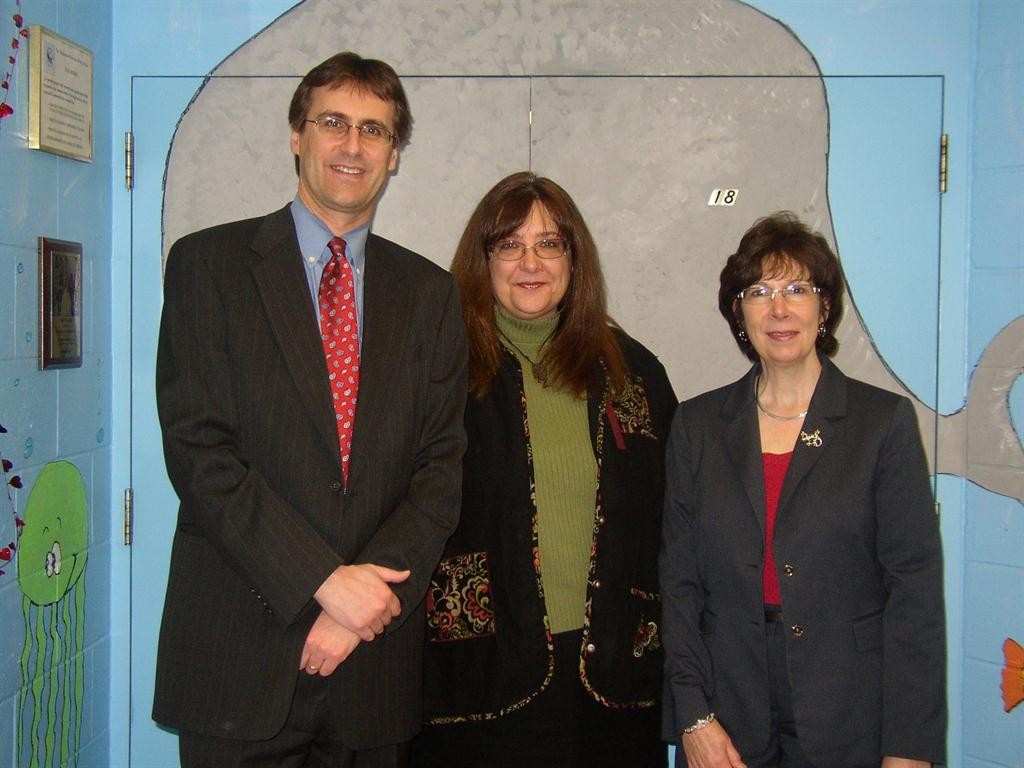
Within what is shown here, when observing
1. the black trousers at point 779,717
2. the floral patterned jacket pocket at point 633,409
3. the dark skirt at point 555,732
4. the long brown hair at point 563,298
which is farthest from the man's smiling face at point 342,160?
A: the black trousers at point 779,717

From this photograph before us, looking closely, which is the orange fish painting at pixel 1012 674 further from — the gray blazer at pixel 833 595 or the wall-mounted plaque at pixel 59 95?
the wall-mounted plaque at pixel 59 95

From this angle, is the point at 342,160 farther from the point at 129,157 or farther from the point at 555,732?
the point at 555,732

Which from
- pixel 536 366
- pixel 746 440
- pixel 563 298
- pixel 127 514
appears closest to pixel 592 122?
pixel 563 298

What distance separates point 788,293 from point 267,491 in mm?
1065

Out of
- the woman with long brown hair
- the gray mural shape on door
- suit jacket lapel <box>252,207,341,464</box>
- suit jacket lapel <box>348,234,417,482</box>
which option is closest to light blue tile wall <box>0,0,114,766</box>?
the gray mural shape on door

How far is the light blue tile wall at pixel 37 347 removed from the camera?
2002 mm

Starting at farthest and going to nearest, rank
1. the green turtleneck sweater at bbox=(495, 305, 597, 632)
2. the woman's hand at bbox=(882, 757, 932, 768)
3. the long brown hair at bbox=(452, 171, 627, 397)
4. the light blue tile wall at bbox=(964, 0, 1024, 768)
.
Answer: the light blue tile wall at bbox=(964, 0, 1024, 768) → the long brown hair at bbox=(452, 171, 627, 397) → the green turtleneck sweater at bbox=(495, 305, 597, 632) → the woman's hand at bbox=(882, 757, 932, 768)

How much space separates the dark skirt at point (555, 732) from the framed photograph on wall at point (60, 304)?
49.1 inches

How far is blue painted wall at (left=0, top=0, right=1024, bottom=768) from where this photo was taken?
93.0 inches

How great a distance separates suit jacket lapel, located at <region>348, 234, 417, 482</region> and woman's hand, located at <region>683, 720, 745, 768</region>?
2.74ft

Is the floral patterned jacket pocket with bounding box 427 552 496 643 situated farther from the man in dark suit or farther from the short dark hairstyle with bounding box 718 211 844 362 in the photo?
the short dark hairstyle with bounding box 718 211 844 362

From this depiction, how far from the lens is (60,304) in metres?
2.21

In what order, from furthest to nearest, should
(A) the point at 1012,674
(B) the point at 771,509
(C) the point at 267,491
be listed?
(A) the point at 1012,674
(B) the point at 771,509
(C) the point at 267,491

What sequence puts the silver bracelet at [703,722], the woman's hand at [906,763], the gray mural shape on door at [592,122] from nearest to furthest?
1. the woman's hand at [906,763]
2. the silver bracelet at [703,722]
3. the gray mural shape on door at [592,122]
